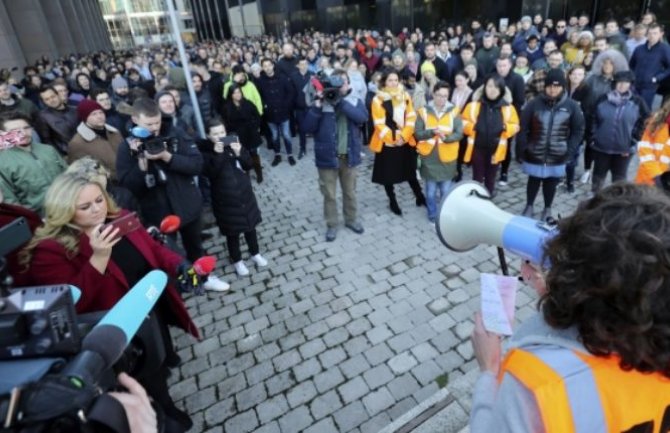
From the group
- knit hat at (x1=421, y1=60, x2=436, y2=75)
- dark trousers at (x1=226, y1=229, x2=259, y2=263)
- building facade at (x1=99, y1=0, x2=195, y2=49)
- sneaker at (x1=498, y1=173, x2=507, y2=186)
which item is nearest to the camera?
dark trousers at (x1=226, y1=229, x2=259, y2=263)

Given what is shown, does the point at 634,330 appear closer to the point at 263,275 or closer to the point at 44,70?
A: the point at 263,275

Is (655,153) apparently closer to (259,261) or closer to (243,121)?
(259,261)

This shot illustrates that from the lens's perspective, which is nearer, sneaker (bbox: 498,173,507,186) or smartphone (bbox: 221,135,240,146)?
smartphone (bbox: 221,135,240,146)

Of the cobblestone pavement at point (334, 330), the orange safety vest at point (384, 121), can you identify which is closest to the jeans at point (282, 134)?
the cobblestone pavement at point (334, 330)

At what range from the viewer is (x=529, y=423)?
0.96m

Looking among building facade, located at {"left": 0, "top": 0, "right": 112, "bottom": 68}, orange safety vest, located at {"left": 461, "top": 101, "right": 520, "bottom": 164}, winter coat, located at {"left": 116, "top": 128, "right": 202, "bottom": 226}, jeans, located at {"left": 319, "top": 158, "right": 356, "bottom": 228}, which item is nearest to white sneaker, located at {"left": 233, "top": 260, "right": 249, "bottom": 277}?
winter coat, located at {"left": 116, "top": 128, "right": 202, "bottom": 226}

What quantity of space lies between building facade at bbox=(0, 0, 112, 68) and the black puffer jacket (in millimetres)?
18040

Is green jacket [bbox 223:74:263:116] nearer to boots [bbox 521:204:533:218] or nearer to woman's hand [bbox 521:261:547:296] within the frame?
boots [bbox 521:204:533:218]

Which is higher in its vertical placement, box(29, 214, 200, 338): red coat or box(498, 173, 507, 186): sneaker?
box(29, 214, 200, 338): red coat

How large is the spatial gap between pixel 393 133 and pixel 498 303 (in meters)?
3.98

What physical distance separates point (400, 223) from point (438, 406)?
2.95 m

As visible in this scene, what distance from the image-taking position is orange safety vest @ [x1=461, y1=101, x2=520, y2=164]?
5.02 metres

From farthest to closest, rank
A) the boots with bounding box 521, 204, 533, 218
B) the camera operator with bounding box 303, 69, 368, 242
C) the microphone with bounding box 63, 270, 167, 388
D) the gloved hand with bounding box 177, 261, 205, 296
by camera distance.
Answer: the boots with bounding box 521, 204, 533, 218 < the camera operator with bounding box 303, 69, 368, 242 < the gloved hand with bounding box 177, 261, 205, 296 < the microphone with bounding box 63, 270, 167, 388

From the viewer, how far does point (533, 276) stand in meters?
1.57
